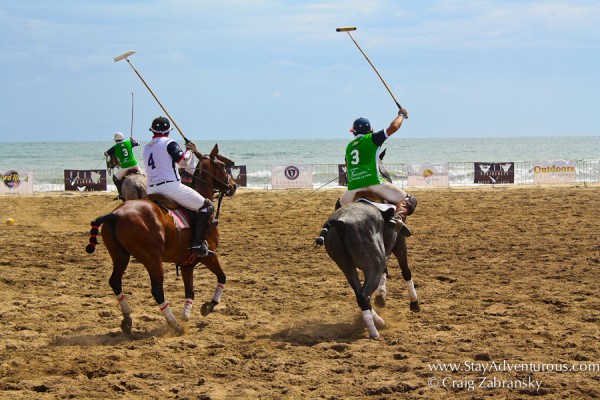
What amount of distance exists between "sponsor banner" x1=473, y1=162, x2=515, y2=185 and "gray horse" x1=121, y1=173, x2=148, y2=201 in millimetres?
21660

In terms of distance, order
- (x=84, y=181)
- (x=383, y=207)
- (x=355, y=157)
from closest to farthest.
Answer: (x=383, y=207) < (x=355, y=157) < (x=84, y=181)

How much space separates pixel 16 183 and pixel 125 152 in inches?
703

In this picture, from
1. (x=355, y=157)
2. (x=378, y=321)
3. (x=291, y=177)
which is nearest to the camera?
(x=378, y=321)

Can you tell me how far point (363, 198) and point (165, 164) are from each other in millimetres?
2908

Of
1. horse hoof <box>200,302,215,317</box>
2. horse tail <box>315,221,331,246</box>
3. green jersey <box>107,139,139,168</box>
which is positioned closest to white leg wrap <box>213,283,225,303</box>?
horse hoof <box>200,302,215,317</box>

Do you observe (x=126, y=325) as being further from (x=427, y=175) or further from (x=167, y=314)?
(x=427, y=175)

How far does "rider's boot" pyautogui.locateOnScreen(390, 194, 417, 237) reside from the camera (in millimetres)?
10141

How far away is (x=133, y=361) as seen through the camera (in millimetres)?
8336

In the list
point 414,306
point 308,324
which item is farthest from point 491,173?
point 308,324

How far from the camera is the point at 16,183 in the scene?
106 ft

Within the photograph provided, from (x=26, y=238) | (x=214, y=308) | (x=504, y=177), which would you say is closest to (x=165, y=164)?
(x=214, y=308)

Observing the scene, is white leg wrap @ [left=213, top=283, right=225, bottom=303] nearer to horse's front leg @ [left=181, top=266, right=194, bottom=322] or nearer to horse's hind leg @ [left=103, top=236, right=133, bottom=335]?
horse's front leg @ [left=181, top=266, right=194, bottom=322]

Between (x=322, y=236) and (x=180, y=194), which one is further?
(x=180, y=194)

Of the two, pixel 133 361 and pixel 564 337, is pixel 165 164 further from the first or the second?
pixel 564 337
